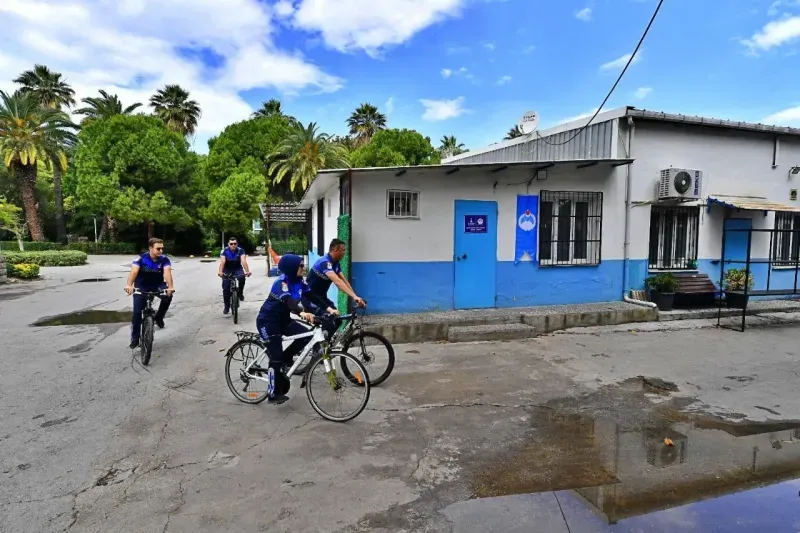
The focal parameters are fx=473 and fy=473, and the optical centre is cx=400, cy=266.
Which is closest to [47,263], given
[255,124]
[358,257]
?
[255,124]

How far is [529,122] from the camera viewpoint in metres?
11.5

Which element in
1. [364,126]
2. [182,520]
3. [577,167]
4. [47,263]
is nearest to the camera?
[182,520]

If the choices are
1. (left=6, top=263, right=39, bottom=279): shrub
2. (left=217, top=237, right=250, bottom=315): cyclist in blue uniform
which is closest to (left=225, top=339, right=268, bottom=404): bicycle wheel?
(left=217, top=237, right=250, bottom=315): cyclist in blue uniform

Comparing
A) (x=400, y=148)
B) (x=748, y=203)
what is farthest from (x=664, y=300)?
(x=400, y=148)

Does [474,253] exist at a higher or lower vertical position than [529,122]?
lower

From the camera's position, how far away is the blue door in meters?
8.64

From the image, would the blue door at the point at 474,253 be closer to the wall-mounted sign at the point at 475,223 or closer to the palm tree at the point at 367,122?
the wall-mounted sign at the point at 475,223

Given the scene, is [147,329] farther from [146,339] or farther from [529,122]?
[529,122]

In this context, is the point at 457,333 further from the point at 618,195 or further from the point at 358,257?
the point at 618,195

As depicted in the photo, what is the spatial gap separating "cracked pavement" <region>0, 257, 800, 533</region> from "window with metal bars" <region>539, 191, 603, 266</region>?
1898 mm

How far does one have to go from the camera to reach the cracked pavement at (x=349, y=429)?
315 cm

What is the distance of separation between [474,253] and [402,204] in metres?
1.63

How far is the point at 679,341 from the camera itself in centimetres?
791

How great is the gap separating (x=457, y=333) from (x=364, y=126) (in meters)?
39.4
